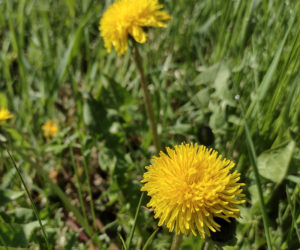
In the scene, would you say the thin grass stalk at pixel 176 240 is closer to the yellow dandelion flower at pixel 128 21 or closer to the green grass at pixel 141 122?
the green grass at pixel 141 122

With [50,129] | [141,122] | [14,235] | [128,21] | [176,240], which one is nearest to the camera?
[176,240]

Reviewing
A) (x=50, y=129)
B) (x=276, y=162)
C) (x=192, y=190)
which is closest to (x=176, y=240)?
(x=192, y=190)

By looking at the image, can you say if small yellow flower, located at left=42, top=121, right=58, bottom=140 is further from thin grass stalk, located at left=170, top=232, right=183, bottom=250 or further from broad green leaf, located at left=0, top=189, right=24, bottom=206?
thin grass stalk, located at left=170, top=232, right=183, bottom=250

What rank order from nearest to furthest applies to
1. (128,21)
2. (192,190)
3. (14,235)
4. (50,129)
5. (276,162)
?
(192,190) → (276,162) → (14,235) → (128,21) → (50,129)

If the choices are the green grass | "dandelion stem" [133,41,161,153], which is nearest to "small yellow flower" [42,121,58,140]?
the green grass

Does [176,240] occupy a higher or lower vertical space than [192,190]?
lower

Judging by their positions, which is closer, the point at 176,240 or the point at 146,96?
the point at 176,240

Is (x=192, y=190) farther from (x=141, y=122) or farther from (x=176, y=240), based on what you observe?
(x=141, y=122)

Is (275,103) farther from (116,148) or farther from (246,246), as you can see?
(116,148)

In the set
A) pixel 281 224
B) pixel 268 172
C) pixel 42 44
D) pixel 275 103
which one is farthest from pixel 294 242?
pixel 42 44
